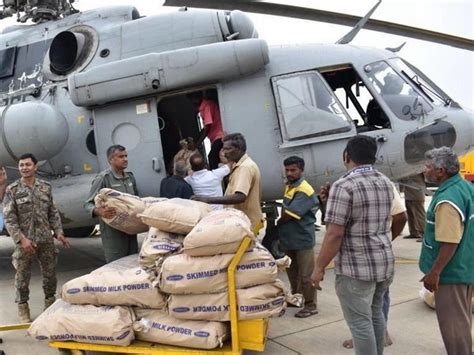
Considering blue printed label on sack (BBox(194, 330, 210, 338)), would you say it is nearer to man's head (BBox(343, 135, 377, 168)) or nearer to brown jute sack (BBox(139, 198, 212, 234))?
brown jute sack (BBox(139, 198, 212, 234))

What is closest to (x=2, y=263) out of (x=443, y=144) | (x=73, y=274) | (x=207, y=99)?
(x=73, y=274)

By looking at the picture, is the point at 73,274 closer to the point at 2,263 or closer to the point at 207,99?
the point at 2,263

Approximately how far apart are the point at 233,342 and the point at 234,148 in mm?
1802

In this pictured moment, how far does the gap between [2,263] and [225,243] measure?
20.9 ft

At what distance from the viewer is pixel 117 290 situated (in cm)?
341

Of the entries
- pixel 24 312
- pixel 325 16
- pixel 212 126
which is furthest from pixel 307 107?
pixel 24 312

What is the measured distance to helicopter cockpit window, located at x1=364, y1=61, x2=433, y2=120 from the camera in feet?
19.5

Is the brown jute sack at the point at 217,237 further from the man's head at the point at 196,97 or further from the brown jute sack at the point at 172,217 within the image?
the man's head at the point at 196,97

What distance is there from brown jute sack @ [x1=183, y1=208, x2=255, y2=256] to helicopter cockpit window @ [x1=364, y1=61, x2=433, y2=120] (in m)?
3.48

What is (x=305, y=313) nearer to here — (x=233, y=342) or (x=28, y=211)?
(x=233, y=342)

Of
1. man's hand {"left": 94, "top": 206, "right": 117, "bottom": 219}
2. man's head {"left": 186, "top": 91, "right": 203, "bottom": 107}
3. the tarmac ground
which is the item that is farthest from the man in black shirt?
man's head {"left": 186, "top": 91, "right": 203, "bottom": 107}

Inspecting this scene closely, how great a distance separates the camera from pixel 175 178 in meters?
4.57

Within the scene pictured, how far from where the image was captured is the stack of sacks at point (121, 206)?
4.05 m

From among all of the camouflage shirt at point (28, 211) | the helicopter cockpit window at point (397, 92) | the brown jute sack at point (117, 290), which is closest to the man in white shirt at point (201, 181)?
the brown jute sack at point (117, 290)
